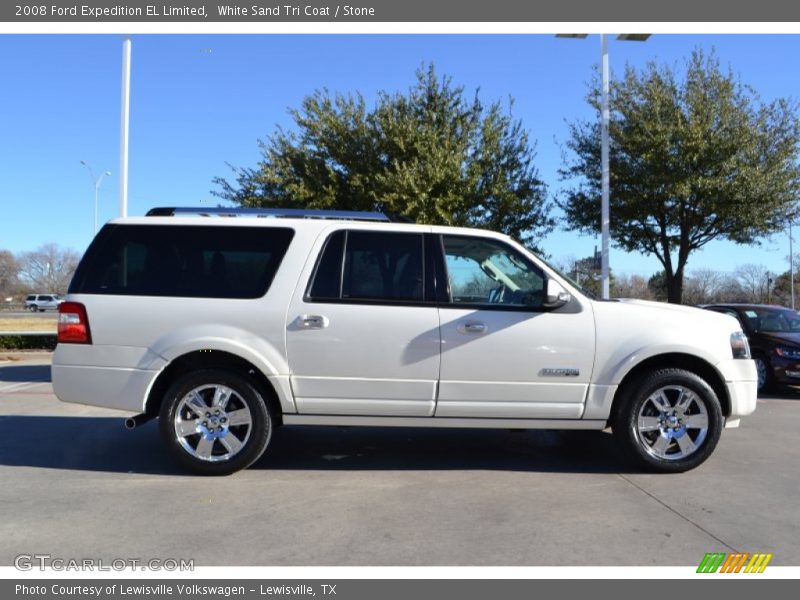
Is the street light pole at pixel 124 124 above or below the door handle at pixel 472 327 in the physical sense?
above

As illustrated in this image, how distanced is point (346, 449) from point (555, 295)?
263cm

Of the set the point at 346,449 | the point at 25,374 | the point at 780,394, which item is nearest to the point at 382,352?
the point at 346,449

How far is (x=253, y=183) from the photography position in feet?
52.7

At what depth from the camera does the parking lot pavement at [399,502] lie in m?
3.98

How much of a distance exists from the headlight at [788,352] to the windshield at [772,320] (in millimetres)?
457

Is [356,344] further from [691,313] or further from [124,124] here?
[124,124]

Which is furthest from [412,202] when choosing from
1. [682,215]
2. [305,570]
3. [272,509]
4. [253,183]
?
[305,570]

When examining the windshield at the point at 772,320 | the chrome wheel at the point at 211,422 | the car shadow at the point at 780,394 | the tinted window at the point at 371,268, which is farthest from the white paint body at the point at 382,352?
the windshield at the point at 772,320

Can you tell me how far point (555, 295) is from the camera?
5363 millimetres

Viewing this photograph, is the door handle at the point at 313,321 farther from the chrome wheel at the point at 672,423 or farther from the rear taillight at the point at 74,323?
the chrome wheel at the point at 672,423

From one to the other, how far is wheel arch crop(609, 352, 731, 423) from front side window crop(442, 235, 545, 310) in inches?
40.7

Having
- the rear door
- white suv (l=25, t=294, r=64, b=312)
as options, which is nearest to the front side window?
the rear door

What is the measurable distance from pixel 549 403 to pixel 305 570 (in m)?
2.60
